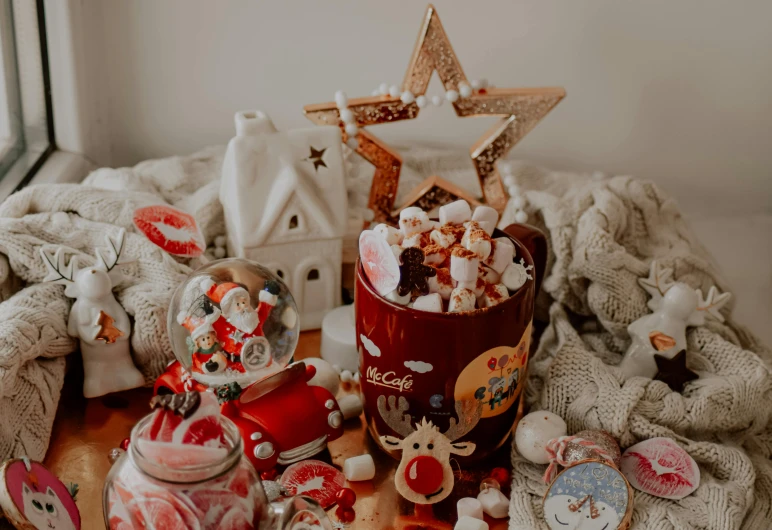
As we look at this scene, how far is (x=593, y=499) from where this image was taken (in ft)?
2.18

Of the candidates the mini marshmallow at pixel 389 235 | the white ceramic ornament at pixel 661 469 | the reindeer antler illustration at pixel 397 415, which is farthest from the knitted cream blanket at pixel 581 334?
the mini marshmallow at pixel 389 235

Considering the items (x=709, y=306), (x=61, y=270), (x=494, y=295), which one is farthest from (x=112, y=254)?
(x=709, y=306)

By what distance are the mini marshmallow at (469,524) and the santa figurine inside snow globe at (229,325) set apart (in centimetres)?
21

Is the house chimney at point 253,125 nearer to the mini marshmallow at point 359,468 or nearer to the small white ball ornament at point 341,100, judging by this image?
the small white ball ornament at point 341,100

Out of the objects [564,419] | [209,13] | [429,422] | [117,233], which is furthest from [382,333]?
[209,13]

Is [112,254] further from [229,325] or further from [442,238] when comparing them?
[442,238]

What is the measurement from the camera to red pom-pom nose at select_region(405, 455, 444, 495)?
26.2 inches

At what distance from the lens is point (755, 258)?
114cm

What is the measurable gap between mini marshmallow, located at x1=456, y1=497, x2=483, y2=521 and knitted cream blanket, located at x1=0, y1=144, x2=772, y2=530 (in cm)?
3

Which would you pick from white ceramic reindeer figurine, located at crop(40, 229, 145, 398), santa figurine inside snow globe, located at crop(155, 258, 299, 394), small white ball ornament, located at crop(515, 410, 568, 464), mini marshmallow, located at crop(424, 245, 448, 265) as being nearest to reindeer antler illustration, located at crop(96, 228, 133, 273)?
white ceramic reindeer figurine, located at crop(40, 229, 145, 398)

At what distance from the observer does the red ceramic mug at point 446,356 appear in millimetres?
659

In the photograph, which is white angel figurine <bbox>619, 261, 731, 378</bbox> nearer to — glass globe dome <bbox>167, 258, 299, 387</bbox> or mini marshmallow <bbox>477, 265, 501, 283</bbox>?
mini marshmallow <bbox>477, 265, 501, 283</bbox>

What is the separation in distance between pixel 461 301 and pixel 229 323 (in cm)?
21

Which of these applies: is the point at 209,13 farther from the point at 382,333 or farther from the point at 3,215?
the point at 382,333
